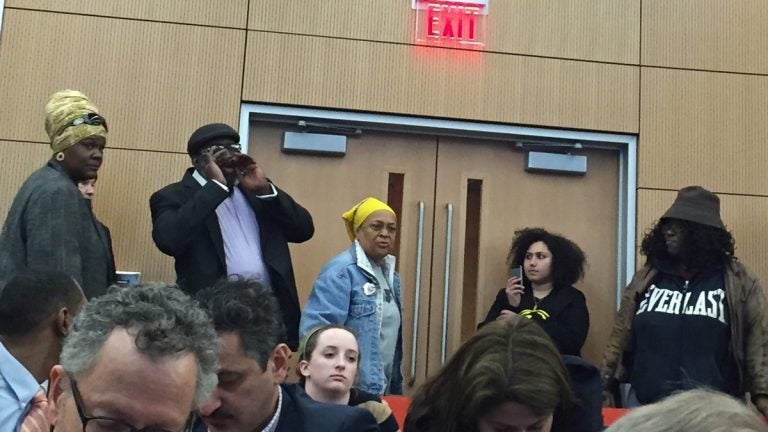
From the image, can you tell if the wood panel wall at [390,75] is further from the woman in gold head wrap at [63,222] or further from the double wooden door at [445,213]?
the woman in gold head wrap at [63,222]

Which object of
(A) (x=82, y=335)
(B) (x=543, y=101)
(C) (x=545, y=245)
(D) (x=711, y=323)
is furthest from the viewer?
(B) (x=543, y=101)

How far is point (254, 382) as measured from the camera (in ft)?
7.05

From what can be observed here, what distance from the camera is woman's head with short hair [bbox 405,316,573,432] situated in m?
2.13

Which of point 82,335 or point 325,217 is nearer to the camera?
point 82,335

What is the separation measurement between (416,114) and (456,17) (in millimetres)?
548

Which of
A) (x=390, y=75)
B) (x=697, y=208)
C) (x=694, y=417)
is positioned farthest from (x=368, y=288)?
(x=694, y=417)

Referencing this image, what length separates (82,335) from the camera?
1623mm

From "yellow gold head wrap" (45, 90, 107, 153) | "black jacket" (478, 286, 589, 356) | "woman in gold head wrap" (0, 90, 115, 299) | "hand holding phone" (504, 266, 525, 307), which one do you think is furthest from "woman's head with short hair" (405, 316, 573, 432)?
"hand holding phone" (504, 266, 525, 307)

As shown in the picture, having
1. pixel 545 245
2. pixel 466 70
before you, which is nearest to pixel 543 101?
pixel 466 70

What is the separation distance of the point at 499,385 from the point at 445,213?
3.01 m

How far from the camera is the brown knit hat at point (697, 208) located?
4527 millimetres

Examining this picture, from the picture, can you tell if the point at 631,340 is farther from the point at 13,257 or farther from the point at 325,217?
the point at 13,257

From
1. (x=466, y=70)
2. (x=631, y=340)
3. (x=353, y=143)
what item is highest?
(x=466, y=70)

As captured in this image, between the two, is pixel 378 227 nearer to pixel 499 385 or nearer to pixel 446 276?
pixel 446 276
